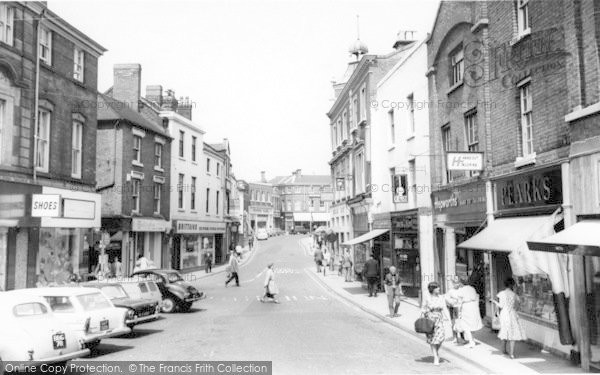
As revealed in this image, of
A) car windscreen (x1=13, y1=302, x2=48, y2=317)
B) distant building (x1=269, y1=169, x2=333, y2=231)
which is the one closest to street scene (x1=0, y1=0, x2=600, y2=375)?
car windscreen (x1=13, y1=302, x2=48, y2=317)

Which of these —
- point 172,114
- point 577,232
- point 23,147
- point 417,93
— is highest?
point 172,114

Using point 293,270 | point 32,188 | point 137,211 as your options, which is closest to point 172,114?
point 137,211

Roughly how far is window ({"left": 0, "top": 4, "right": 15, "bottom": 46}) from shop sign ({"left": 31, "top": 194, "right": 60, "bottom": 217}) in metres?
5.50

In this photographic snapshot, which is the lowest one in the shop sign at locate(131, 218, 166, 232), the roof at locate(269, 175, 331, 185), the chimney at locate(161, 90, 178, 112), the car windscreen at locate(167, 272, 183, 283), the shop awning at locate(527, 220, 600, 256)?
the car windscreen at locate(167, 272, 183, 283)

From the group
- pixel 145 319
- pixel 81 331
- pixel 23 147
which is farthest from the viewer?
pixel 23 147

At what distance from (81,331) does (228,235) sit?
42342mm

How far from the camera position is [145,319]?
14102 millimetres

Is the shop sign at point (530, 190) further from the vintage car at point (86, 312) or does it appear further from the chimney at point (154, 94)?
the chimney at point (154, 94)

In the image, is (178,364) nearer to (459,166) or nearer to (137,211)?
(459,166)

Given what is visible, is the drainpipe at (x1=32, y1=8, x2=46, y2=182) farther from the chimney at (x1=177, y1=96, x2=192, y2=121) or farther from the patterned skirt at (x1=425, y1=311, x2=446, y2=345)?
the chimney at (x1=177, y1=96, x2=192, y2=121)

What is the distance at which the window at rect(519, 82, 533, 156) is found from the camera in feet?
41.8

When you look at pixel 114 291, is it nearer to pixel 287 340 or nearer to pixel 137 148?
pixel 287 340

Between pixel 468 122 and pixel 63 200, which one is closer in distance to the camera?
pixel 468 122

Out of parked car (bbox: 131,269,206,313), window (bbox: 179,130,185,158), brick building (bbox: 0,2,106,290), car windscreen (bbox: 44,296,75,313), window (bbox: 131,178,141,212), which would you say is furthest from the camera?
window (bbox: 179,130,185,158)
